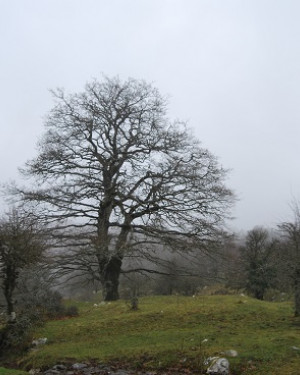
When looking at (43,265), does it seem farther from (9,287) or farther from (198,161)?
(198,161)

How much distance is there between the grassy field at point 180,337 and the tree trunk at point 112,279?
5.12 meters

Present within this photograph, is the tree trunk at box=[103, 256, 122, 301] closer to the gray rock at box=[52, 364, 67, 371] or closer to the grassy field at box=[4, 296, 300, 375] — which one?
the grassy field at box=[4, 296, 300, 375]

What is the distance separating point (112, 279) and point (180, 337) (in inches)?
492

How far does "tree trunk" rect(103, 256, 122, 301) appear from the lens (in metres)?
24.5

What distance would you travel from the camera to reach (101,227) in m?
24.3

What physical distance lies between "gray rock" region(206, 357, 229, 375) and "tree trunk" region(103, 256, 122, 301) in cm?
1376

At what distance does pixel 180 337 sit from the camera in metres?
13.2

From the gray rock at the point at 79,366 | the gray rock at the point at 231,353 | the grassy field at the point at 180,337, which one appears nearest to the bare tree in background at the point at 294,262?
Result: the grassy field at the point at 180,337

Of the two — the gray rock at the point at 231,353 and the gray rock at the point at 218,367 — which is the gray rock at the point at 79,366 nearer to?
the gray rock at the point at 218,367

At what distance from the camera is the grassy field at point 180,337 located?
10945 millimetres

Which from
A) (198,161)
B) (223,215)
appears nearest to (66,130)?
(198,161)

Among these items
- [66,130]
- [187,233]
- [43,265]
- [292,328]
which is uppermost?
[66,130]

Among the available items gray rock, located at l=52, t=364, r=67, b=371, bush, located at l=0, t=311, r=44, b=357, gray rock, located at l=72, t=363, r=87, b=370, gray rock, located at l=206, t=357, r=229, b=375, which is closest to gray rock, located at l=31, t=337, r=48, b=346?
bush, located at l=0, t=311, r=44, b=357

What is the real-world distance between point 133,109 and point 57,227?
835 cm
